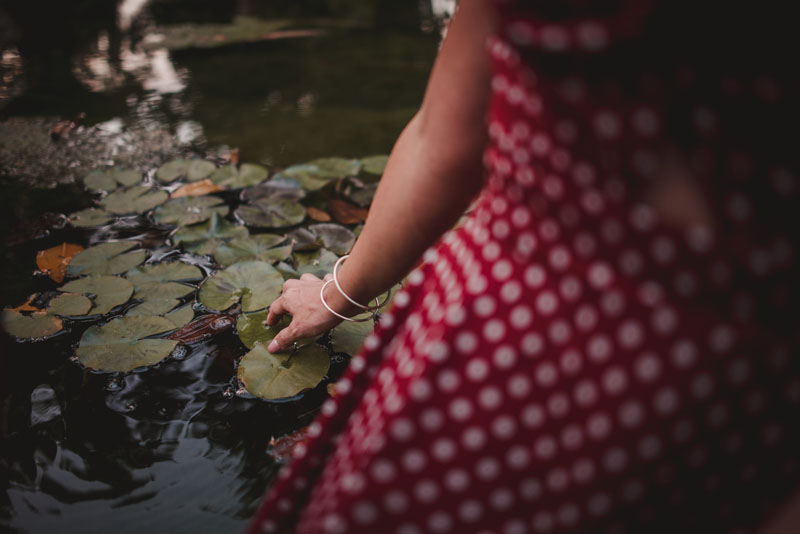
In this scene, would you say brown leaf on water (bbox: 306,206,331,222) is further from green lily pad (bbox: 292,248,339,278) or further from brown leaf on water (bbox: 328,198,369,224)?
green lily pad (bbox: 292,248,339,278)

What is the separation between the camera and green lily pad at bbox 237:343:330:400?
3.15ft

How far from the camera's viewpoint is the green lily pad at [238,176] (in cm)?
161

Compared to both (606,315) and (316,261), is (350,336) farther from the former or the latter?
(606,315)

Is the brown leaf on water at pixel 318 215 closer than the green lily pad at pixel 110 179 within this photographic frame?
Yes

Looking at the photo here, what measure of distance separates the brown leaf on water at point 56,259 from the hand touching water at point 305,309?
725 mm

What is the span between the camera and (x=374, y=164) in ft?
5.73

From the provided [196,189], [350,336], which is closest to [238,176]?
[196,189]

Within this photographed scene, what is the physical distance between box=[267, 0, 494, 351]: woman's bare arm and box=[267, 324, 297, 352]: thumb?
19cm

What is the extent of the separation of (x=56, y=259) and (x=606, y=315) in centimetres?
143

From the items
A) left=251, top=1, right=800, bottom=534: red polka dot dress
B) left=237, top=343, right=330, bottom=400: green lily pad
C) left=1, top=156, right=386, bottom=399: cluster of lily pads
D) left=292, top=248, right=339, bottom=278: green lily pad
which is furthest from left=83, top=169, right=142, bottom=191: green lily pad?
left=251, top=1, right=800, bottom=534: red polka dot dress

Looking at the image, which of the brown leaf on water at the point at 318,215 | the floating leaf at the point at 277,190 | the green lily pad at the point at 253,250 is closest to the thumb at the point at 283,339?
the green lily pad at the point at 253,250

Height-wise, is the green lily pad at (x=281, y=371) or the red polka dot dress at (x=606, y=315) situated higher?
the red polka dot dress at (x=606, y=315)

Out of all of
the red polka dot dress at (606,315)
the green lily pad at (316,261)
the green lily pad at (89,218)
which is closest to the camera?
the red polka dot dress at (606,315)

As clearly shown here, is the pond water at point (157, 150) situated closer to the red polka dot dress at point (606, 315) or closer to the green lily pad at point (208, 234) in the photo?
the green lily pad at point (208, 234)
